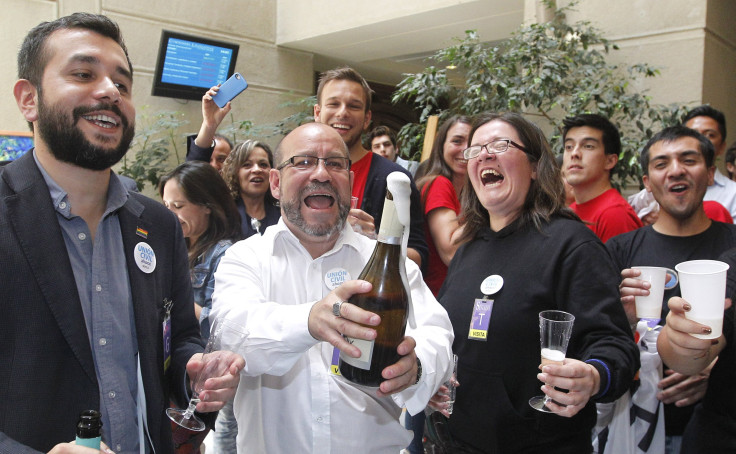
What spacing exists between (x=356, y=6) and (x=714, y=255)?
17.4 ft

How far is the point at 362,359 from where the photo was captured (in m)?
1.13

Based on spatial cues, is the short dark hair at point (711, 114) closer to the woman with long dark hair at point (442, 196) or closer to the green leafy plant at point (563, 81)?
the green leafy plant at point (563, 81)

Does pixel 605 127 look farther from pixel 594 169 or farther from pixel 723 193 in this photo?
pixel 723 193

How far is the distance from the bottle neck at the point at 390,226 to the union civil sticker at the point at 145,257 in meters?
0.69

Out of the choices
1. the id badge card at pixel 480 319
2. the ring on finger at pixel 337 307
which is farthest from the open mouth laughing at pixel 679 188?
the ring on finger at pixel 337 307

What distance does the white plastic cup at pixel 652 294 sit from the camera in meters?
1.85

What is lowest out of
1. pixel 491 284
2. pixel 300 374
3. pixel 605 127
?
pixel 300 374

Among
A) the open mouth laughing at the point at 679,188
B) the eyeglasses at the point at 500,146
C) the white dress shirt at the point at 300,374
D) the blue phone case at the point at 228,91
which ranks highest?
the blue phone case at the point at 228,91

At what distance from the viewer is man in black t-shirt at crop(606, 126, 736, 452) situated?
2258 millimetres

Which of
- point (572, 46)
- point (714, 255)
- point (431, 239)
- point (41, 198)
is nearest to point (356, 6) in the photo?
point (572, 46)

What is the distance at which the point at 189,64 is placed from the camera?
6527mm

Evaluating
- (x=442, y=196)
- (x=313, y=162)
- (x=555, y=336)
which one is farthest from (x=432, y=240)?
(x=555, y=336)

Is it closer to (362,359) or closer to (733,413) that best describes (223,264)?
(362,359)

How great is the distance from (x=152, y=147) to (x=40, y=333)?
5565 mm
